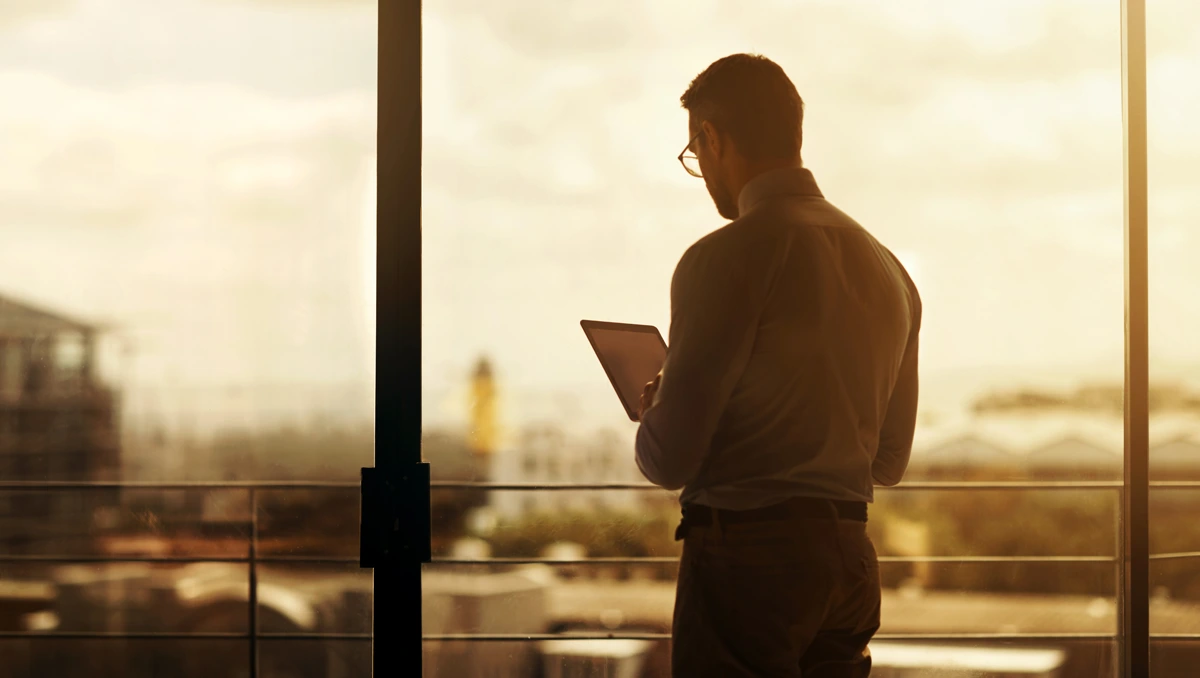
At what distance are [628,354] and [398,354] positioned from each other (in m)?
0.34

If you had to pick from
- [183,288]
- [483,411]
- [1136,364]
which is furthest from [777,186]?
[183,288]

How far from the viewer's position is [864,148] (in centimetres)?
248

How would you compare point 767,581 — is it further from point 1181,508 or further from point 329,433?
point 1181,508

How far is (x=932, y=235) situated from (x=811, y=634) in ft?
5.53

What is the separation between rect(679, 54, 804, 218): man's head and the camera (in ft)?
3.42

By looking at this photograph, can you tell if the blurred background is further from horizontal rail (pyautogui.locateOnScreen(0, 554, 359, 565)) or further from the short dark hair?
the short dark hair

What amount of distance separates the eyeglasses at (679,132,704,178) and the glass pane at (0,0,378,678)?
1142 mm

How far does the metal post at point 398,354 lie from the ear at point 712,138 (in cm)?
43

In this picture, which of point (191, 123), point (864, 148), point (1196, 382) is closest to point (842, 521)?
point (1196, 382)

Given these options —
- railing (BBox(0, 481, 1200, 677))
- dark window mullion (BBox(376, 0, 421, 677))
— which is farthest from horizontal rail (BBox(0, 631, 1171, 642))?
dark window mullion (BBox(376, 0, 421, 677))

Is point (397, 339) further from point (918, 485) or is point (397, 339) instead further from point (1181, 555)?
point (1181, 555)

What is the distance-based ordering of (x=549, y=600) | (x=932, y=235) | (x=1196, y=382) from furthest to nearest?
(x=549, y=600), (x=932, y=235), (x=1196, y=382)

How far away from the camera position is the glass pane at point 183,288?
216 centimetres

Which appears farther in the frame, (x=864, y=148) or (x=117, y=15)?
(x=864, y=148)
